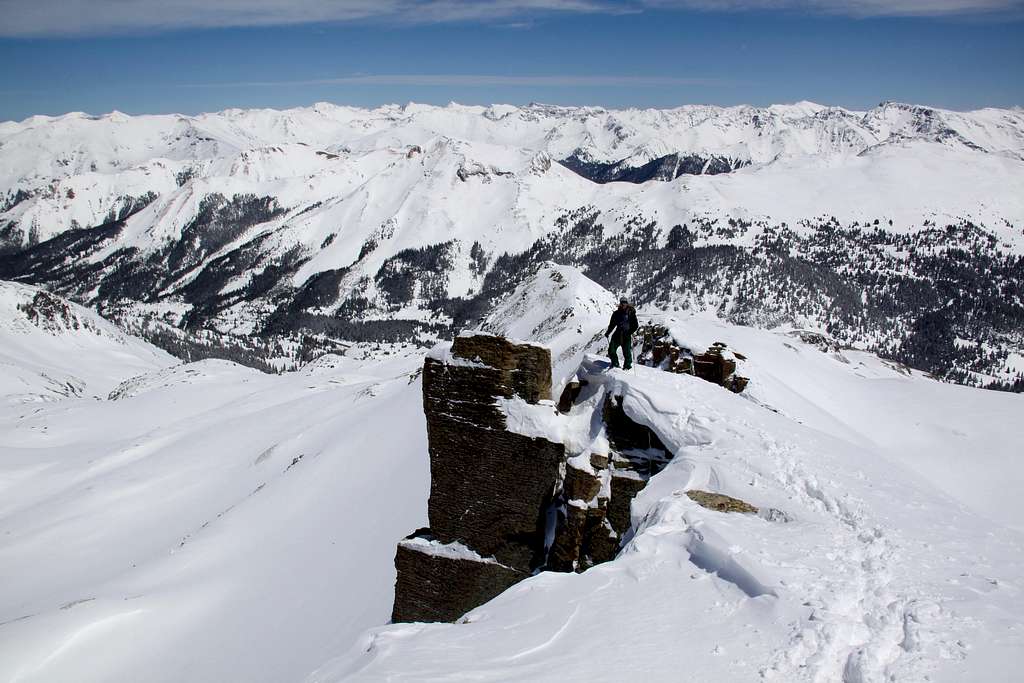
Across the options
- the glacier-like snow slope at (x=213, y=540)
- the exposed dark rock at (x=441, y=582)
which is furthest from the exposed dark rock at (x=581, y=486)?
the glacier-like snow slope at (x=213, y=540)

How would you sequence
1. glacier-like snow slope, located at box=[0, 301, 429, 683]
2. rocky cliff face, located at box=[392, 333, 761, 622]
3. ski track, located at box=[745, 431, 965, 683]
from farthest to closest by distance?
glacier-like snow slope, located at box=[0, 301, 429, 683]
rocky cliff face, located at box=[392, 333, 761, 622]
ski track, located at box=[745, 431, 965, 683]

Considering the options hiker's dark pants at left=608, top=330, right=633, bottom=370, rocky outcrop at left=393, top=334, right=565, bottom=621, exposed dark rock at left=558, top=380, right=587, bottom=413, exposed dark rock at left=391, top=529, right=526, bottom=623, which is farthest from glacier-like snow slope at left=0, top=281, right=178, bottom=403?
hiker's dark pants at left=608, top=330, right=633, bottom=370

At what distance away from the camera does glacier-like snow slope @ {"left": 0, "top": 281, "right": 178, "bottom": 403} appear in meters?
144

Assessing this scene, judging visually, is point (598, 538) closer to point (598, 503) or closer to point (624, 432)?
point (598, 503)

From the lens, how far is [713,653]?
8227mm

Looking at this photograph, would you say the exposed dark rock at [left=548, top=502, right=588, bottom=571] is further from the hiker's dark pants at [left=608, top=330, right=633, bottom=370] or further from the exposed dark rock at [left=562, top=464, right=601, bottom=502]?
the hiker's dark pants at [left=608, top=330, right=633, bottom=370]

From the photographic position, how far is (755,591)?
9484 millimetres

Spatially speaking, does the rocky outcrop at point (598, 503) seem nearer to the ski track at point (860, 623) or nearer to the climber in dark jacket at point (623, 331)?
the climber in dark jacket at point (623, 331)

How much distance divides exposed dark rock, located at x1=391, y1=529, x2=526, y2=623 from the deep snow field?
571 centimetres

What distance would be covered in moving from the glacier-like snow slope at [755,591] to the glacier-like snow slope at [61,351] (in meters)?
Result: 159

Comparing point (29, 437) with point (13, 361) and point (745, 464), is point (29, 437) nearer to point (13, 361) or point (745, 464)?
point (13, 361)

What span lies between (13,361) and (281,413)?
419ft

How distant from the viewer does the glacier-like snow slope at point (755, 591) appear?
7.95m

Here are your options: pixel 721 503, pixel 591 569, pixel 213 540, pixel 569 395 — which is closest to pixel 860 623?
pixel 721 503
